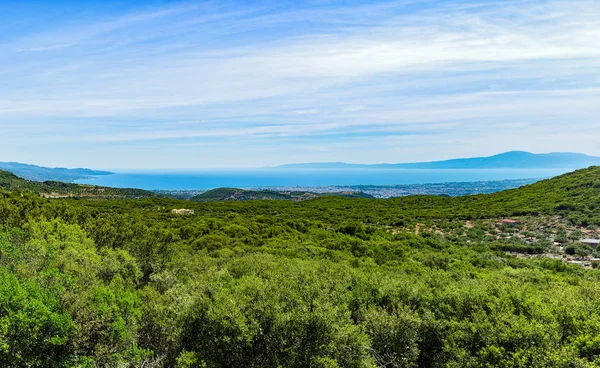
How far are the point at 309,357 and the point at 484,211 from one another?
4100cm

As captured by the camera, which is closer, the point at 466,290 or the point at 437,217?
the point at 466,290

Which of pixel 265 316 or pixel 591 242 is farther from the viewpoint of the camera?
pixel 591 242

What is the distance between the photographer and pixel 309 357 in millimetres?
9719

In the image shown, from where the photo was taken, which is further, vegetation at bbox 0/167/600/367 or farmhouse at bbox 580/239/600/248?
farmhouse at bbox 580/239/600/248

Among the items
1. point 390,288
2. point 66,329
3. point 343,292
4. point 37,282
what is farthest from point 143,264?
point 390,288

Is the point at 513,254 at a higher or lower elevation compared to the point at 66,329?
lower

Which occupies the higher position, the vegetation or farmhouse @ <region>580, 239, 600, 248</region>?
the vegetation

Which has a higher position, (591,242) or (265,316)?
(265,316)

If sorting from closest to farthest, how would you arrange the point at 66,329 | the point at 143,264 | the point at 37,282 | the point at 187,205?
the point at 66,329, the point at 37,282, the point at 143,264, the point at 187,205

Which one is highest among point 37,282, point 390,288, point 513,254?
point 37,282

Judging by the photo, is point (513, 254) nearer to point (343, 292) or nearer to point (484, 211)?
point (484, 211)

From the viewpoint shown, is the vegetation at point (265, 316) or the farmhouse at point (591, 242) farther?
the farmhouse at point (591, 242)

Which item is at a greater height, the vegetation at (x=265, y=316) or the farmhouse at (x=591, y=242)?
the vegetation at (x=265, y=316)

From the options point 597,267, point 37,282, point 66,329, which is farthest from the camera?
point 597,267
